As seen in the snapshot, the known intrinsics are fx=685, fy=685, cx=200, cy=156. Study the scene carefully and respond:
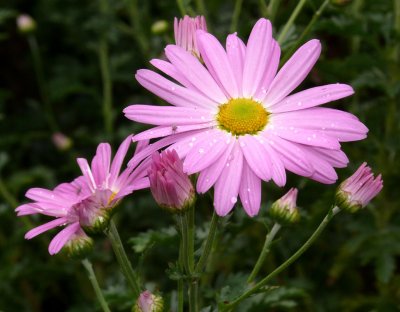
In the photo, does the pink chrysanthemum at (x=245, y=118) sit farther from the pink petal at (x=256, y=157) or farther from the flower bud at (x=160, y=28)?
the flower bud at (x=160, y=28)

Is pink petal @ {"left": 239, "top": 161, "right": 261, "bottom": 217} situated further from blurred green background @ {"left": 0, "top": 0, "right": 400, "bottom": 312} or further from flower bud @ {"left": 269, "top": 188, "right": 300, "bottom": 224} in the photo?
blurred green background @ {"left": 0, "top": 0, "right": 400, "bottom": 312}

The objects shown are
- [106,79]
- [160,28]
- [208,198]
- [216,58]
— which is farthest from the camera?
[106,79]

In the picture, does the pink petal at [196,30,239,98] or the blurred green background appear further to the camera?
the blurred green background

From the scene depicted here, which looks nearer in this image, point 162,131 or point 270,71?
point 162,131

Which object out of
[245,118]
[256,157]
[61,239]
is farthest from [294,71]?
[61,239]

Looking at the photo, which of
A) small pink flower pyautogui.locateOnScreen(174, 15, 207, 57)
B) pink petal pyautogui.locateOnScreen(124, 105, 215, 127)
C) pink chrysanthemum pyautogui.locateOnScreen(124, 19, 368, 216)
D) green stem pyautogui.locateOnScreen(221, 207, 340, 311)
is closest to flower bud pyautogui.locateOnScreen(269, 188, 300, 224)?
green stem pyautogui.locateOnScreen(221, 207, 340, 311)

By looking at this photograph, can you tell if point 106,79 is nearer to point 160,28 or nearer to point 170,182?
point 160,28
